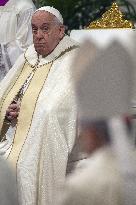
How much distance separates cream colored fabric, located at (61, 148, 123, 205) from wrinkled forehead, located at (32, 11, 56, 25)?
767mm

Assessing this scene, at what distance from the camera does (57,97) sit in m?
3.03

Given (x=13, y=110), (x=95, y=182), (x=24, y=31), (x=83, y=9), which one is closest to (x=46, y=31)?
(x=13, y=110)

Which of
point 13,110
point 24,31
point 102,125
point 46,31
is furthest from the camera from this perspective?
point 24,31

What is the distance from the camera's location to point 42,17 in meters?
3.19

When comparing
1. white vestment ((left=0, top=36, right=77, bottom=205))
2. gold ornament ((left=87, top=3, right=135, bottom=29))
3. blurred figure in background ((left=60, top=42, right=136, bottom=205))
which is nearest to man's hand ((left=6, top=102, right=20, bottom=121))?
white vestment ((left=0, top=36, right=77, bottom=205))

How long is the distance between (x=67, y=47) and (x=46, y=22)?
0.18 meters

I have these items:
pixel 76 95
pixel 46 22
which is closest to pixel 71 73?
pixel 76 95

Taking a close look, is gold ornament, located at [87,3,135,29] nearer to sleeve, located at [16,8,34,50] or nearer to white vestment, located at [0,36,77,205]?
sleeve, located at [16,8,34,50]

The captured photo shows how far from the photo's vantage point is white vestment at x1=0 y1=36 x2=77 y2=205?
3021mm

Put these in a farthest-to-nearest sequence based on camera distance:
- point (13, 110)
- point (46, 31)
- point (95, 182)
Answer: point (13, 110), point (46, 31), point (95, 182)

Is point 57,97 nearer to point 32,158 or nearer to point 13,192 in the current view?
point 32,158

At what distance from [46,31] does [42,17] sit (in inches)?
3.2

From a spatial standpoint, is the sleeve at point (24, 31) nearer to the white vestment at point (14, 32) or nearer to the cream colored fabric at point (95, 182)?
the white vestment at point (14, 32)

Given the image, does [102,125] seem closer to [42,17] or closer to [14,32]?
[42,17]
